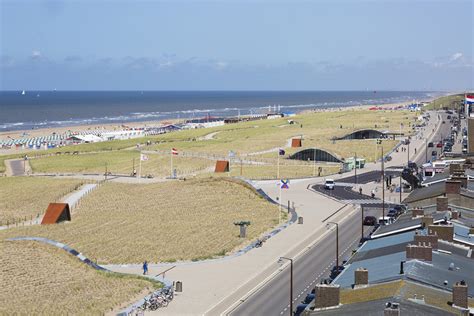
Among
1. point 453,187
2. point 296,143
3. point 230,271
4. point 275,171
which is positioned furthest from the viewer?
point 296,143

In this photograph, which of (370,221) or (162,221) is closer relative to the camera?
(370,221)

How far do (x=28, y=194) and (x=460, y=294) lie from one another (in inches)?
2806

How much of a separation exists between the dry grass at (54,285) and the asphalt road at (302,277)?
661cm

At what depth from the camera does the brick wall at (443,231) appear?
134 feet

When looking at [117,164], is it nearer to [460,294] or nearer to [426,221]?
[426,221]

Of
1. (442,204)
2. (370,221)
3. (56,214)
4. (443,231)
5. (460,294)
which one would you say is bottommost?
(56,214)

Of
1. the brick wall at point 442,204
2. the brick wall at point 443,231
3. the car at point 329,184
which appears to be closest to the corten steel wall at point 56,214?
the car at point 329,184

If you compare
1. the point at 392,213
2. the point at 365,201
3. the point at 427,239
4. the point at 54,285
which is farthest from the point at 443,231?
the point at 365,201

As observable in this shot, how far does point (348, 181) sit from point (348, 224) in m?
28.6

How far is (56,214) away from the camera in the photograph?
7412 centimetres

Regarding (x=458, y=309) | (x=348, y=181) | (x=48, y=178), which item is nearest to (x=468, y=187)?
(x=458, y=309)

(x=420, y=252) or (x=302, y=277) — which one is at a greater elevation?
(x=420, y=252)

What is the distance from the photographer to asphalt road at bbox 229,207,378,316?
42.4 meters

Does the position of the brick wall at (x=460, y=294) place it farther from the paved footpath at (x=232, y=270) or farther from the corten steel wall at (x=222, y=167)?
the corten steel wall at (x=222, y=167)
